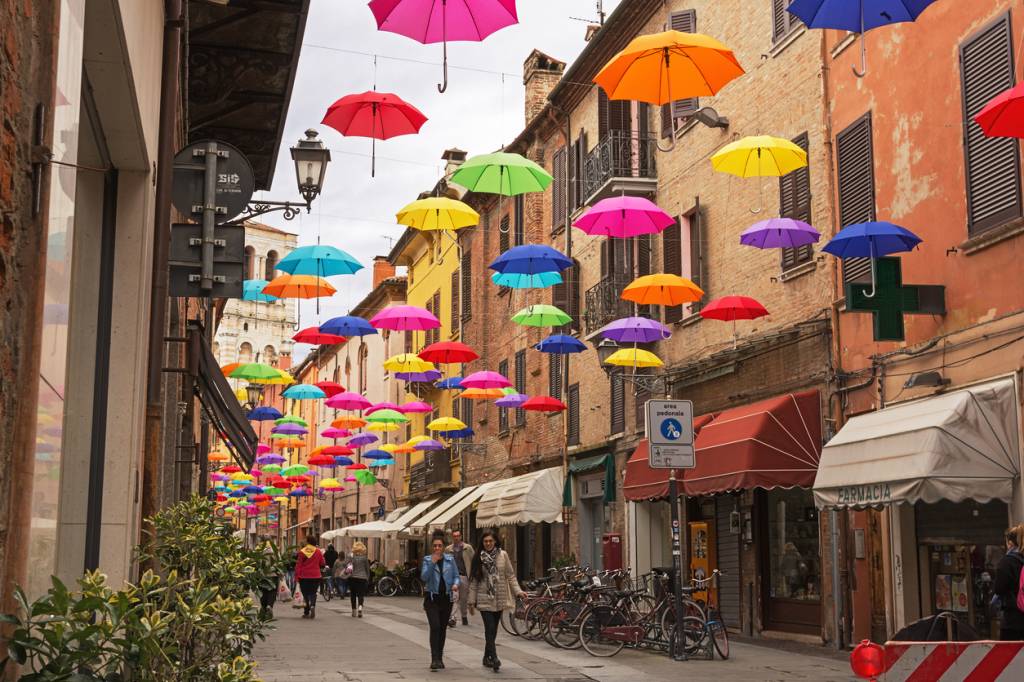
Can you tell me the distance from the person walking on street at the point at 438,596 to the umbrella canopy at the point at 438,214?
6.60 m

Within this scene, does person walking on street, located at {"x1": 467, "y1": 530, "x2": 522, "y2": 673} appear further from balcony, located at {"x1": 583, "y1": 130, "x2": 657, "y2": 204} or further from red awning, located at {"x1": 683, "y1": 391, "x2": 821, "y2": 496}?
balcony, located at {"x1": 583, "y1": 130, "x2": 657, "y2": 204}

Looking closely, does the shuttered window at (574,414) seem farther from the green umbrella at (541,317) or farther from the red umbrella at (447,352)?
the green umbrella at (541,317)

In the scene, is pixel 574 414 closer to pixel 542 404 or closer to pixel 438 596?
Result: pixel 542 404

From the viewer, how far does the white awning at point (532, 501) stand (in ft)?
97.7

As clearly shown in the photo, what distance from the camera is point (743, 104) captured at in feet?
71.7

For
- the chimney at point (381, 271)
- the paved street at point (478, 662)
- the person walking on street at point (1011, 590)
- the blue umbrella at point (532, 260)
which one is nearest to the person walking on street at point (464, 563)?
the paved street at point (478, 662)

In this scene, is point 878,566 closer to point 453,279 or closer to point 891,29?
point 891,29

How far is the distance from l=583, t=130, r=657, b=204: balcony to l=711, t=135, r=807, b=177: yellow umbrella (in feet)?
27.2

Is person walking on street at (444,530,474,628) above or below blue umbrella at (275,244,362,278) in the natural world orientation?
below

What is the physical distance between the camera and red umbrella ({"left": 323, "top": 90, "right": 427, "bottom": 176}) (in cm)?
1691

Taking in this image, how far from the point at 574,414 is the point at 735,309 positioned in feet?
39.9

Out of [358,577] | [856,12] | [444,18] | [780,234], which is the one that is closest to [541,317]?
[358,577]

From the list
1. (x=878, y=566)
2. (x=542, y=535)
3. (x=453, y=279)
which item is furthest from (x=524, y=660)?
(x=453, y=279)

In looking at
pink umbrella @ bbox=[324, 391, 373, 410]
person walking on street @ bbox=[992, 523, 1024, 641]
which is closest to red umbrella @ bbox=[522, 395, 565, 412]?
pink umbrella @ bbox=[324, 391, 373, 410]
